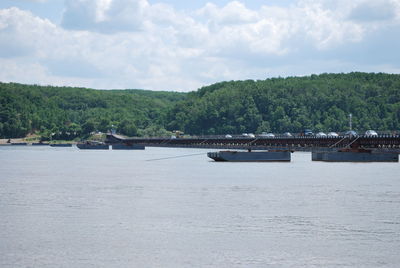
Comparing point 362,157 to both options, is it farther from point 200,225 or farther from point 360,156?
point 200,225

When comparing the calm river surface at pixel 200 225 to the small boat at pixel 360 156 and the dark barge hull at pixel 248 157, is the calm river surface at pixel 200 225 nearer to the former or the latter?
the small boat at pixel 360 156

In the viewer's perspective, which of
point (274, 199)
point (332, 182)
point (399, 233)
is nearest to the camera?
point (399, 233)

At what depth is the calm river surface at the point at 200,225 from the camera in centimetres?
4775

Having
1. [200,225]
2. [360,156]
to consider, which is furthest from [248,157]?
[200,225]

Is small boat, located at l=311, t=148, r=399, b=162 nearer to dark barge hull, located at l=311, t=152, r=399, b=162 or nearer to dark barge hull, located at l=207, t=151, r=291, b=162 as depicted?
dark barge hull, located at l=311, t=152, r=399, b=162

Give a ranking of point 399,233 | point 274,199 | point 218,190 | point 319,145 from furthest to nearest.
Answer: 1. point 319,145
2. point 218,190
3. point 274,199
4. point 399,233

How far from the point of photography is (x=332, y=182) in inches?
4050

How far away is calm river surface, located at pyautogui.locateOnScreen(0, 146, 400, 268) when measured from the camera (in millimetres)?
47750

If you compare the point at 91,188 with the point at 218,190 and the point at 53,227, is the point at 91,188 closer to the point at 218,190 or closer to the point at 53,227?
the point at 218,190

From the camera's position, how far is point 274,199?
79438 millimetres

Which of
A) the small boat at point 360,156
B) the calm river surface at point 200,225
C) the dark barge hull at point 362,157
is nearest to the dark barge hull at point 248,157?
the small boat at point 360,156

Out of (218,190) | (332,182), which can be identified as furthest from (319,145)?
(218,190)

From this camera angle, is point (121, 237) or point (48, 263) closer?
point (48, 263)

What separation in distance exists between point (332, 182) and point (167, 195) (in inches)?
1093
